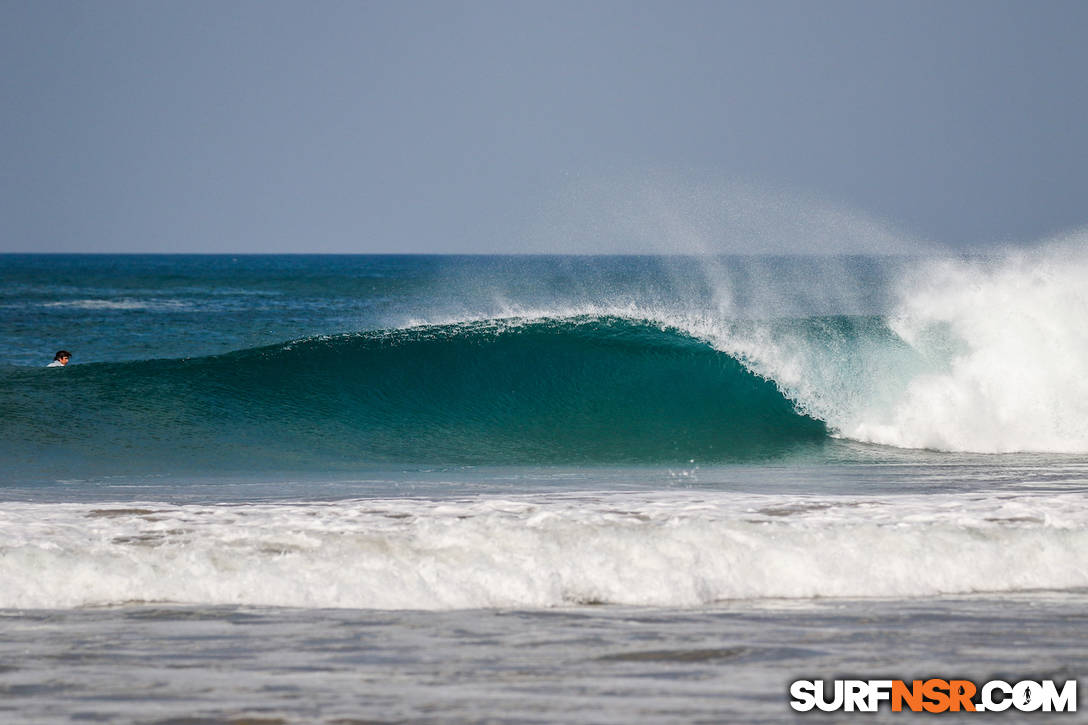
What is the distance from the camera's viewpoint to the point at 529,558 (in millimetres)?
5121

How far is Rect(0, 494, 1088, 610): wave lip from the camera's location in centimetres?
484

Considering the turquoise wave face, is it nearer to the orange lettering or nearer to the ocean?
the ocean

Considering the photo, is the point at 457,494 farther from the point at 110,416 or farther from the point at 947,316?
the point at 947,316

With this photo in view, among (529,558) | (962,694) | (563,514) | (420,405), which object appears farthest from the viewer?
(420,405)

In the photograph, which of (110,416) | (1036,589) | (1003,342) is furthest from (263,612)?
(1003,342)

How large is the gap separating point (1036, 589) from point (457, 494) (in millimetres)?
3654

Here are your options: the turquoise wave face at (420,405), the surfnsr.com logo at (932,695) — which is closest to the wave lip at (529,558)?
the surfnsr.com logo at (932,695)

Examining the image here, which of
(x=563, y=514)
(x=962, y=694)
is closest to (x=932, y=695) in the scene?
(x=962, y=694)

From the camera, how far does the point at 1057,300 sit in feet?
36.9

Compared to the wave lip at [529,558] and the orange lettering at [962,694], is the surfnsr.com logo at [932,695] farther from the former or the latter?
the wave lip at [529,558]

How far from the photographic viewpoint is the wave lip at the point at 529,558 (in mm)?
4840

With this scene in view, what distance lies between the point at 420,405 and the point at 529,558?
7.25 meters

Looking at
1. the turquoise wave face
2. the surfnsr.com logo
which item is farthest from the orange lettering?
the turquoise wave face

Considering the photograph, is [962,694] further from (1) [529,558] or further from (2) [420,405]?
(2) [420,405]
